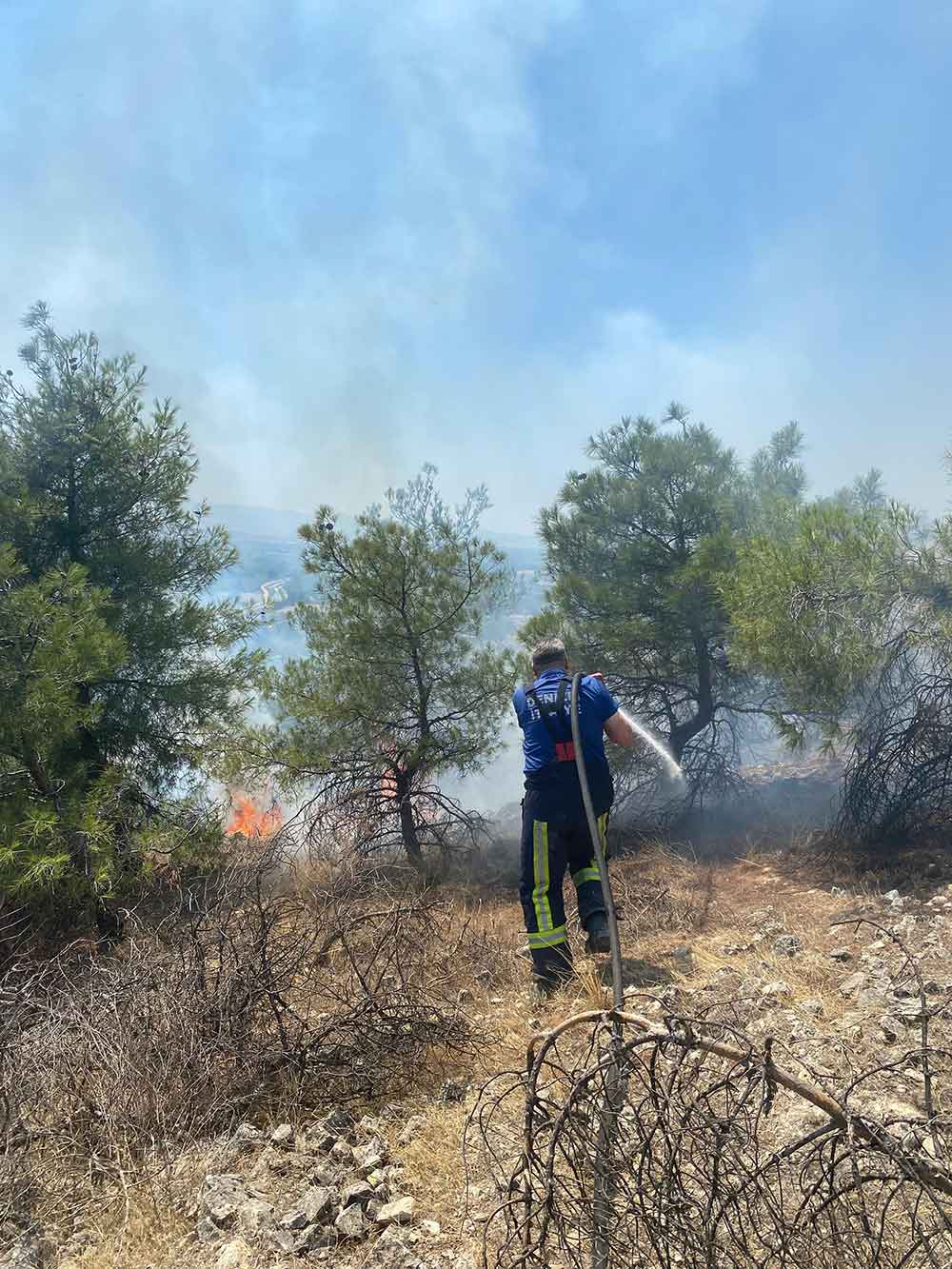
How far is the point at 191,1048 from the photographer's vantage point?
331 cm

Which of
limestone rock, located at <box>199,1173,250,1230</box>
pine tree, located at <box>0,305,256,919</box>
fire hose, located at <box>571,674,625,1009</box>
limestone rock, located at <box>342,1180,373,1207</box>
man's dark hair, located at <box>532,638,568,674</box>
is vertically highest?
pine tree, located at <box>0,305,256,919</box>

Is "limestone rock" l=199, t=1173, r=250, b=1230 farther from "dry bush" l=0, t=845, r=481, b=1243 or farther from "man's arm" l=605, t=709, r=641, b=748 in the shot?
"man's arm" l=605, t=709, r=641, b=748

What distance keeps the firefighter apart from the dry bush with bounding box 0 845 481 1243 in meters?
0.76

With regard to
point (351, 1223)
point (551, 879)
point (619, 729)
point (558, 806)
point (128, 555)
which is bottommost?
point (351, 1223)

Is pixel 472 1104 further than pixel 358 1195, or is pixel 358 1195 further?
pixel 472 1104

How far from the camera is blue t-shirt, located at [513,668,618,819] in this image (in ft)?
15.3

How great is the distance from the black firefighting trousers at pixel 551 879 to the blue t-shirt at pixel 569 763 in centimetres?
8

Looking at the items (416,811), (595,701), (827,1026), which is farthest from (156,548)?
→ (827,1026)

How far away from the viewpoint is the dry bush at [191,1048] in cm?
306

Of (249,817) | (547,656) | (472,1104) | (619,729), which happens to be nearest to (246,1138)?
(472,1104)

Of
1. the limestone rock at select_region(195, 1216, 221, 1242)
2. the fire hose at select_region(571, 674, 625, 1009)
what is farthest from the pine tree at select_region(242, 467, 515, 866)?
the limestone rock at select_region(195, 1216, 221, 1242)

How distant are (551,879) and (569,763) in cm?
66

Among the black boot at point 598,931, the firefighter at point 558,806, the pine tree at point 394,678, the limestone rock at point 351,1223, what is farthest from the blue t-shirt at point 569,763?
the pine tree at point 394,678

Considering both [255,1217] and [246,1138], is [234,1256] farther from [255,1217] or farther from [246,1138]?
[246,1138]
